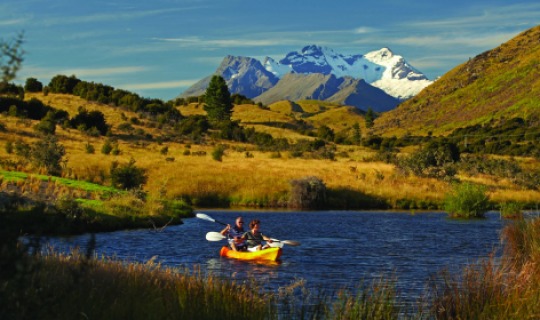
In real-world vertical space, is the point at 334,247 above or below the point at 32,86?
below

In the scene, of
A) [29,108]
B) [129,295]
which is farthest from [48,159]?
[129,295]

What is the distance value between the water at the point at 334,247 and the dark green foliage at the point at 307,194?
21.7ft

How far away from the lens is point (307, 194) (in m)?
56.0

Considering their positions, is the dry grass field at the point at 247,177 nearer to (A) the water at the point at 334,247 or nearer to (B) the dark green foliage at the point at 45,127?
(B) the dark green foliage at the point at 45,127

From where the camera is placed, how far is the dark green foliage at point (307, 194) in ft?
183

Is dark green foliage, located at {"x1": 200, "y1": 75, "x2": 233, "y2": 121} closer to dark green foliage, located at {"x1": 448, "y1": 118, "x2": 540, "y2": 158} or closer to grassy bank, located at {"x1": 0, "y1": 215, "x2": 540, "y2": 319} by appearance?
dark green foliage, located at {"x1": 448, "y1": 118, "x2": 540, "y2": 158}

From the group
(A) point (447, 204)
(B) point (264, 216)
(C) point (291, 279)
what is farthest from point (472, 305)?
(A) point (447, 204)

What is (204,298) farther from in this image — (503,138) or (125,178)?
(503,138)

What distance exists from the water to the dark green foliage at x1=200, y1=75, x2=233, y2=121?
77723mm

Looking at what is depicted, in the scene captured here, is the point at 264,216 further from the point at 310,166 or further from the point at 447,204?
the point at 310,166

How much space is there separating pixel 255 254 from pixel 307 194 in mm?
27222

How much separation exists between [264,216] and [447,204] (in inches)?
567

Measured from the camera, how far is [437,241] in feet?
117

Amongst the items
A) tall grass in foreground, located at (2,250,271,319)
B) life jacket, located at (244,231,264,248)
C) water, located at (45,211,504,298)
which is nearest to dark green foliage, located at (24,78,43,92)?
water, located at (45,211,504,298)
